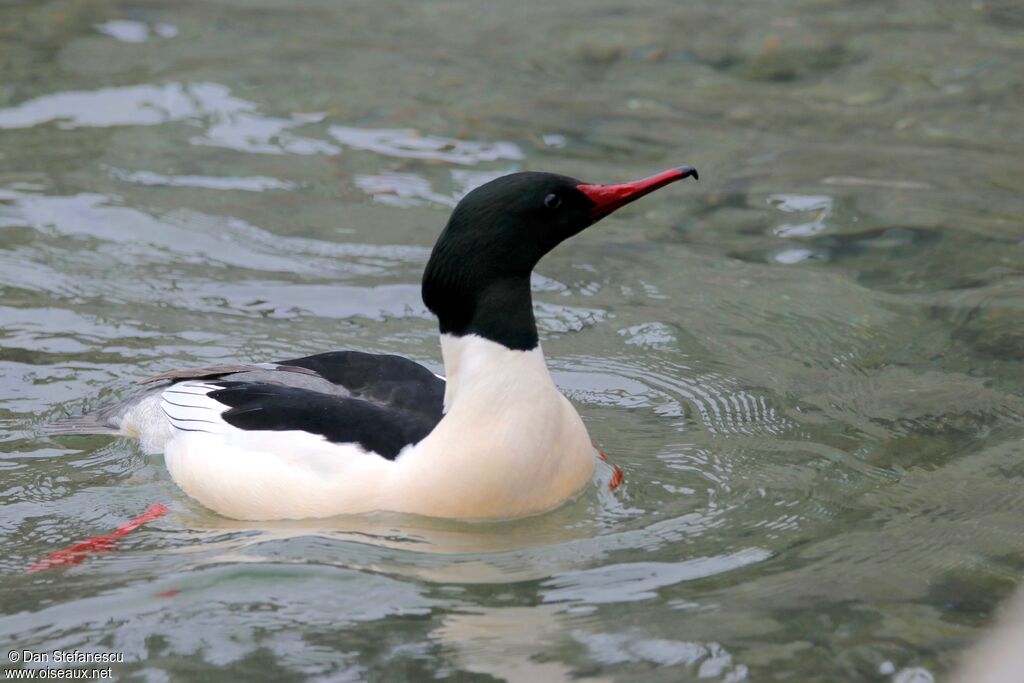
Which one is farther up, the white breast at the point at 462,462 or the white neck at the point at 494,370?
the white neck at the point at 494,370

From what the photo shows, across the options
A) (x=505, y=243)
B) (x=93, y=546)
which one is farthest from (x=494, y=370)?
(x=93, y=546)

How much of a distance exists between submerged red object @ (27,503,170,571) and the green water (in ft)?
0.20

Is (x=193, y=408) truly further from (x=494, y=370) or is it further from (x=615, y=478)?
(x=615, y=478)

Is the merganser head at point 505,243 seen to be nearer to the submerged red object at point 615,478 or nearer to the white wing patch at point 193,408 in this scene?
the submerged red object at point 615,478

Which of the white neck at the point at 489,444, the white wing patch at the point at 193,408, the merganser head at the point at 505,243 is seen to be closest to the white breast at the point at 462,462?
the white neck at the point at 489,444

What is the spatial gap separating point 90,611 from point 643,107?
744cm

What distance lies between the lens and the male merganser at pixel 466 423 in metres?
5.18

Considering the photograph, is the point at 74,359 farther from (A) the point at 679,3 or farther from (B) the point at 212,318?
(A) the point at 679,3

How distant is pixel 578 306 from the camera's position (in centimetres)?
783

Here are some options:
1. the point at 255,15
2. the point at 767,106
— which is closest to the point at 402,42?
the point at 255,15

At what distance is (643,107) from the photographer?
11.1 meters

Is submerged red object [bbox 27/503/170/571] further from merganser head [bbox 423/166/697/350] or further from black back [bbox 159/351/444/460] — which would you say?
merganser head [bbox 423/166/697/350]

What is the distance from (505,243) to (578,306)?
2719 mm

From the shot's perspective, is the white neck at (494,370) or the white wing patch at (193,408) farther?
the white wing patch at (193,408)
